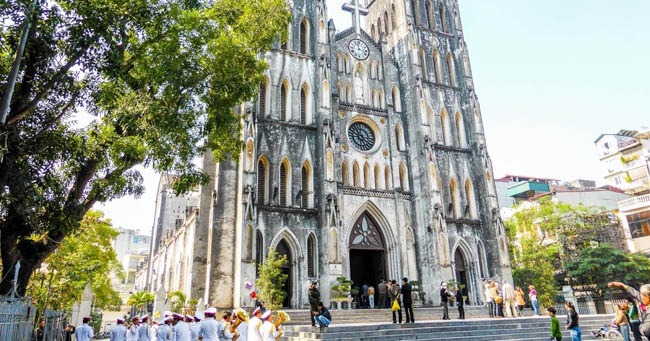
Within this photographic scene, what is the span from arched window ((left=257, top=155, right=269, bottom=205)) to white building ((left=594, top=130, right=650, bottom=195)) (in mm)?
31711

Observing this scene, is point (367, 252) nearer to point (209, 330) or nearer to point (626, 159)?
point (209, 330)

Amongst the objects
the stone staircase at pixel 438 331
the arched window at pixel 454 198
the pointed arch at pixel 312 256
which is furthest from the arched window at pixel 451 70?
the stone staircase at pixel 438 331

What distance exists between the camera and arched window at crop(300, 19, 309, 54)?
81.5 ft

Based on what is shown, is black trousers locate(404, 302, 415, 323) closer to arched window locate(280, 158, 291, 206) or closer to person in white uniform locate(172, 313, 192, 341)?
person in white uniform locate(172, 313, 192, 341)

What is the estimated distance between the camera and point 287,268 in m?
20.7

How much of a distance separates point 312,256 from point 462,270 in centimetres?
872

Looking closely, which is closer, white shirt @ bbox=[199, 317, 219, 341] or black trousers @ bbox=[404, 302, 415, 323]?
white shirt @ bbox=[199, 317, 219, 341]

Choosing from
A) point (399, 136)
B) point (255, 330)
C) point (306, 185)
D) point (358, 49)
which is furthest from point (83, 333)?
point (358, 49)

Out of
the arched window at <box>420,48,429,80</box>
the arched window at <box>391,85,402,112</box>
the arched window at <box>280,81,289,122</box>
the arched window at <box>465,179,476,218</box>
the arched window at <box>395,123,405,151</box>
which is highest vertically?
the arched window at <box>420,48,429,80</box>

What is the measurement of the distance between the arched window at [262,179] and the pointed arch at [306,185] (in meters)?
1.81

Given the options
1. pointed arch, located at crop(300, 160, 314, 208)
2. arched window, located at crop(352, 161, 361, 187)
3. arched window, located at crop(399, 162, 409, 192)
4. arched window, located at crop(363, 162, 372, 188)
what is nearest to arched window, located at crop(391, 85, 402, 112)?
arched window, located at crop(399, 162, 409, 192)

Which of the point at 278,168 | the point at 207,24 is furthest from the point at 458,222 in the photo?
the point at 207,24

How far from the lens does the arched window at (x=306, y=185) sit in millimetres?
21809

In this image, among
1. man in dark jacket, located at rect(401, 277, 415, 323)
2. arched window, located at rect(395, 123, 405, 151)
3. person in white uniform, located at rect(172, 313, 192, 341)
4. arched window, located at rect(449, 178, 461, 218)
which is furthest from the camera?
arched window, located at rect(395, 123, 405, 151)
